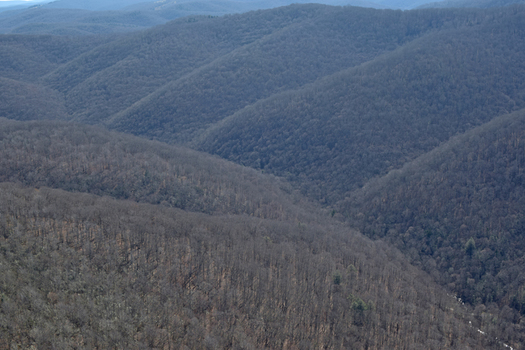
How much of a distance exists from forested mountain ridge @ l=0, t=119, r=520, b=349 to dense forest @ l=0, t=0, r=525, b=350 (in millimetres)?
173

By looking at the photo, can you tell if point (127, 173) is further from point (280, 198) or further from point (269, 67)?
point (269, 67)

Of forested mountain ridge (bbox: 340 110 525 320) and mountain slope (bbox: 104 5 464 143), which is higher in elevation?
mountain slope (bbox: 104 5 464 143)

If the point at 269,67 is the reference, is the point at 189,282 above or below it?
below

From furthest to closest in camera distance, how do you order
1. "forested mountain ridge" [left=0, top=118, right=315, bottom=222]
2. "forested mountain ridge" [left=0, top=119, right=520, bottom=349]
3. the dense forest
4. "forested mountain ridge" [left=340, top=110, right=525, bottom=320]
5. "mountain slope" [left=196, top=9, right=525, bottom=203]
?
"mountain slope" [left=196, top=9, right=525, bottom=203] → "forested mountain ridge" [left=0, top=118, right=315, bottom=222] → "forested mountain ridge" [left=340, top=110, right=525, bottom=320] → the dense forest → "forested mountain ridge" [left=0, top=119, right=520, bottom=349]

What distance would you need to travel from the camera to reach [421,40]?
103m

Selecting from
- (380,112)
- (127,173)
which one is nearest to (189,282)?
(127,173)

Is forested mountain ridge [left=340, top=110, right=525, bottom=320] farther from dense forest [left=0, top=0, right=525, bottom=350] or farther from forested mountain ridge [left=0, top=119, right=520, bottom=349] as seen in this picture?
forested mountain ridge [left=0, top=119, right=520, bottom=349]

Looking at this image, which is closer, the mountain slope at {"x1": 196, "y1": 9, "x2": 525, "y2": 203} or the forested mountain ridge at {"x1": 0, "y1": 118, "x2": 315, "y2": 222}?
the forested mountain ridge at {"x1": 0, "y1": 118, "x2": 315, "y2": 222}

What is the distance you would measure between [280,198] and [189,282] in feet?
108

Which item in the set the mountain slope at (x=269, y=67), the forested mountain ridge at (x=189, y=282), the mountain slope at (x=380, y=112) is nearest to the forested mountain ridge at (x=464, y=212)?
the forested mountain ridge at (x=189, y=282)

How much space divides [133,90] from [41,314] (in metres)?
105

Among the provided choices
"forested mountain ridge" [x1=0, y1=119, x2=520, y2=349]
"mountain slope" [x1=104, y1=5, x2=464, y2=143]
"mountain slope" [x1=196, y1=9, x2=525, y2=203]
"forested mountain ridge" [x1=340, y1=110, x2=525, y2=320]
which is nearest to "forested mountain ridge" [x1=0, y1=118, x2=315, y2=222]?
"forested mountain ridge" [x1=0, y1=119, x2=520, y2=349]

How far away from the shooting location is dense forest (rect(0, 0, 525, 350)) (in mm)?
27328

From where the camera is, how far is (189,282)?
101ft
